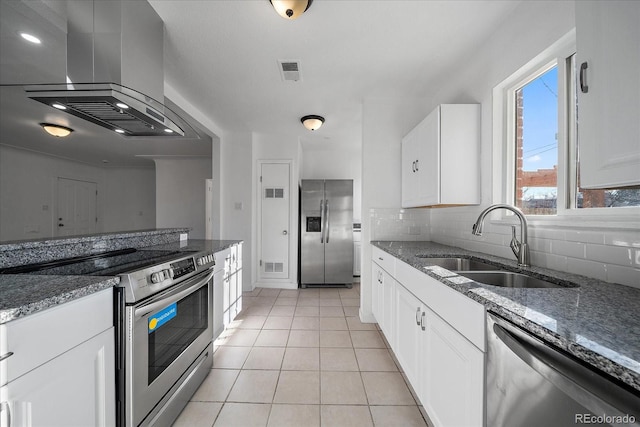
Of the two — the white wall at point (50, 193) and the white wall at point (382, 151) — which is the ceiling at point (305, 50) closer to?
the white wall at point (382, 151)

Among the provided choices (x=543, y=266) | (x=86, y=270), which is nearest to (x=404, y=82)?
(x=543, y=266)

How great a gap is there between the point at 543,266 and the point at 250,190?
143 inches

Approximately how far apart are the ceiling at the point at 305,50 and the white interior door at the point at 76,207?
3.62m

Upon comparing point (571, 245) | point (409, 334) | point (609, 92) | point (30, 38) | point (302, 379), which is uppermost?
point (30, 38)

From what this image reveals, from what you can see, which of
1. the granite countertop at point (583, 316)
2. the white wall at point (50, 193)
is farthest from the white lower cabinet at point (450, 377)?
the white wall at point (50, 193)

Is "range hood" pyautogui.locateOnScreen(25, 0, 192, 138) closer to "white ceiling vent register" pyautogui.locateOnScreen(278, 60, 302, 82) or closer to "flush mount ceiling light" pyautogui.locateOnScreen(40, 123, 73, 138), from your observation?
"white ceiling vent register" pyautogui.locateOnScreen(278, 60, 302, 82)


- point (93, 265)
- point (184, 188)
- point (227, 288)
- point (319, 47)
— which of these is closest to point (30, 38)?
point (93, 265)

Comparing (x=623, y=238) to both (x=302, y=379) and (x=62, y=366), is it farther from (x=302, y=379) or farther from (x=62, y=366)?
(x=62, y=366)

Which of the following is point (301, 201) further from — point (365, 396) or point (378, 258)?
point (365, 396)

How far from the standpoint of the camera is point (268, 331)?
2.60 meters

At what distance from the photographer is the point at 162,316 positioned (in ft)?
4.40

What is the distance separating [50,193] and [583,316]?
855 centimetres

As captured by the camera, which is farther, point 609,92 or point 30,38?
point 30,38

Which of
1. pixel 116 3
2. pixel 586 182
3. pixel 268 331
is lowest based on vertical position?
Result: pixel 268 331
